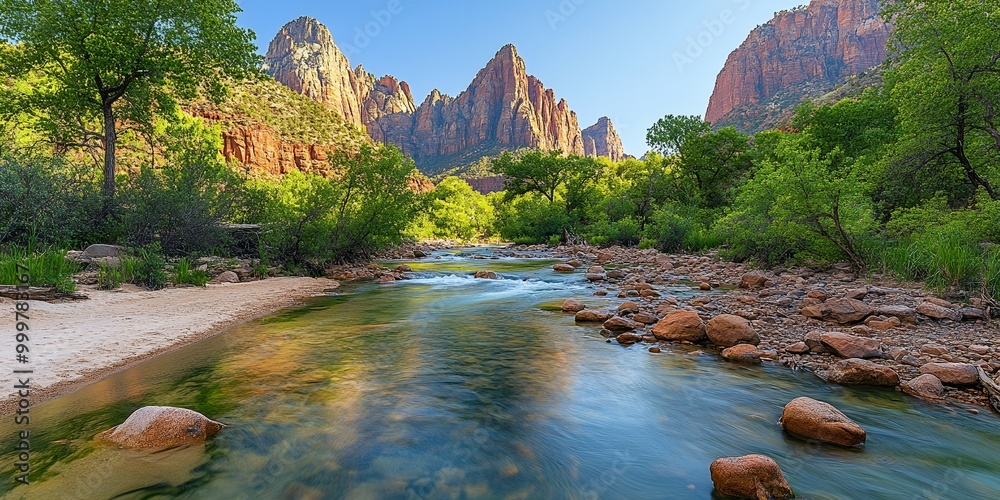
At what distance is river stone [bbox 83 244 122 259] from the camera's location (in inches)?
490

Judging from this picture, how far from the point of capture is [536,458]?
4039mm

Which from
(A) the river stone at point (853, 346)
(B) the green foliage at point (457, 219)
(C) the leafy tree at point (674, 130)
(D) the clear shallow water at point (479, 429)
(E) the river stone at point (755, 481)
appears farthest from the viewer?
(B) the green foliage at point (457, 219)

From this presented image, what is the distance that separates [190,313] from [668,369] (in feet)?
32.6

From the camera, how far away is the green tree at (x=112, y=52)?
551 inches

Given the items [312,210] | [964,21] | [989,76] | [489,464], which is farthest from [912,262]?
[312,210]

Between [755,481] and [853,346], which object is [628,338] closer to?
[853,346]

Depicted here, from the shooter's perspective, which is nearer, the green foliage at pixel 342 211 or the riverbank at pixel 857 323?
the riverbank at pixel 857 323

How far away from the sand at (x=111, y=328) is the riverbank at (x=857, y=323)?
823 centimetres

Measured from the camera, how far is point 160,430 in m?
3.97

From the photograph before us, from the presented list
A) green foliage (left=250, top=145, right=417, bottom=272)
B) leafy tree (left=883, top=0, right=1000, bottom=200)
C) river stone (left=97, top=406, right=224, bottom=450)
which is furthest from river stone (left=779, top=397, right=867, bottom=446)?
green foliage (left=250, top=145, right=417, bottom=272)

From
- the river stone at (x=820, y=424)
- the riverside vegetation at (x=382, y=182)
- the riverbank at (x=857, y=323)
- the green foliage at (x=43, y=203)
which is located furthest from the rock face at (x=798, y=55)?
the green foliage at (x=43, y=203)

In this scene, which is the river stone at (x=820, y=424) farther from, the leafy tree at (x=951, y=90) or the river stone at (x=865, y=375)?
the leafy tree at (x=951, y=90)

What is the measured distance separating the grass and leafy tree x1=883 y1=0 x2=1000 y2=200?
22.8 meters

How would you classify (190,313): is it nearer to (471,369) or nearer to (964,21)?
(471,369)
